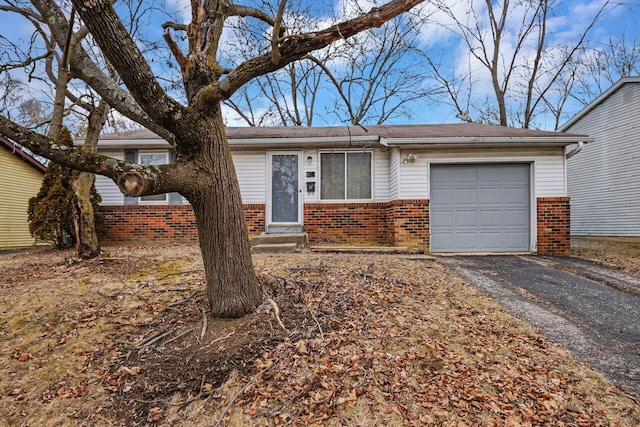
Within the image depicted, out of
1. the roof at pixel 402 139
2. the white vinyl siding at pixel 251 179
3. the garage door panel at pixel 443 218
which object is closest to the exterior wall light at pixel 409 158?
the roof at pixel 402 139

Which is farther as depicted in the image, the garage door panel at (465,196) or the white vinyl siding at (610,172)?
the white vinyl siding at (610,172)

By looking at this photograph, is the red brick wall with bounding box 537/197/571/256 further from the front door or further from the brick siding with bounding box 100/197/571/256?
the front door

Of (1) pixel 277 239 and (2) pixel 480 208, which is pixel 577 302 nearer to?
(2) pixel 480 208

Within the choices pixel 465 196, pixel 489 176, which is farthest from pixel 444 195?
pixel 489 176

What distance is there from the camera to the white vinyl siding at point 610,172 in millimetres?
11469

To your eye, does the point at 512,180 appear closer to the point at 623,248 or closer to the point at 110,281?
the point at 623,248

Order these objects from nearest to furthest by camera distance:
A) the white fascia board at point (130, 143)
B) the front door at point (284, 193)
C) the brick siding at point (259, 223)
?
the white fascia board at point (130, 143) < the brick siding at point (259, 223) < the front door at point (284, 193)

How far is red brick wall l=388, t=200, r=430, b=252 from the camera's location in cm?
843

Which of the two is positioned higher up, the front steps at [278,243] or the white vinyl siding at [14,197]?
the white vinyl siding at [14,197]

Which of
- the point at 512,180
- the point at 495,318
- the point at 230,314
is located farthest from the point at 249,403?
the point at 512,180

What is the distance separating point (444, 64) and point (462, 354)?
58.3 feet

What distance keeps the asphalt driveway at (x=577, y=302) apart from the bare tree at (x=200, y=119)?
321cm

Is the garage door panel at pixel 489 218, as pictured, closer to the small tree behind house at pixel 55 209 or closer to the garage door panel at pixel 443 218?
the garage door panel at pixel 443 218

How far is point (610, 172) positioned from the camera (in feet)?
40.1
